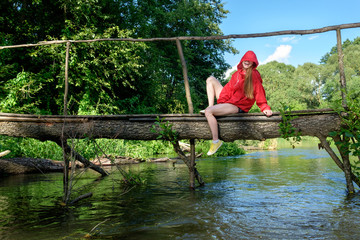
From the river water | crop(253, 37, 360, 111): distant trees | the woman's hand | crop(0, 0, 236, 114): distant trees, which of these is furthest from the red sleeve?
crop(253, 37, 360, 111): distant trees

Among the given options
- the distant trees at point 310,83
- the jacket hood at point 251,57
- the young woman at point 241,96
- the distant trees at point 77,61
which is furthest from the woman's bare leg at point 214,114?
the distant trees at point 310,83

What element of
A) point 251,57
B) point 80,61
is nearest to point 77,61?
point 80,61

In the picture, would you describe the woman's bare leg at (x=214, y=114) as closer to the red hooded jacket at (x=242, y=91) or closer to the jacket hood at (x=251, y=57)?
the red hooded jacket at (x=242, y=91)

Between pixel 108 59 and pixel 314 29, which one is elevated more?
pixel 108 59

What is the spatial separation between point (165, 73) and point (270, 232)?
20915mm

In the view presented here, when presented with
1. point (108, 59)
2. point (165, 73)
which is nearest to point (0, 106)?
point (108, 59)

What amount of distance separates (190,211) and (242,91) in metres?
2.00

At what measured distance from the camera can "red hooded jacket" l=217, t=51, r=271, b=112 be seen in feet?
15.7

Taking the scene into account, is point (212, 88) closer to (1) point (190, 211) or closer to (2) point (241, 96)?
(2) point (241, 96)

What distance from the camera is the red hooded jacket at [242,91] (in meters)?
4.77

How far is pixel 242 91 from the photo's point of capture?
4883mm

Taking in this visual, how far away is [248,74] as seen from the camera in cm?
478

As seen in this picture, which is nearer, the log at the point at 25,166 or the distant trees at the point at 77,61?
the log at the point at 25,166

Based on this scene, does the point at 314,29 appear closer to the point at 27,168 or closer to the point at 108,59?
the point at 27,168
